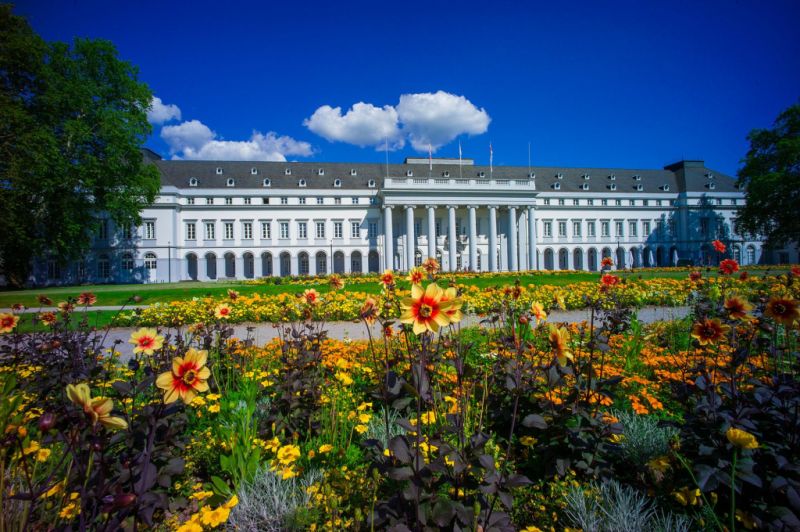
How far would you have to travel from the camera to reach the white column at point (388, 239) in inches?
1675

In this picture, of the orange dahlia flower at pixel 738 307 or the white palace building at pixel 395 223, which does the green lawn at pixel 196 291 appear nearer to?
the orange dahlia flower at pixel 738 307

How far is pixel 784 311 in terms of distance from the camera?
203 centimetres

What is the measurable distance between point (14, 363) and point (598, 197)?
60.4 metres

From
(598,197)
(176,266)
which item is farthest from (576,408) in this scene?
(598,197)

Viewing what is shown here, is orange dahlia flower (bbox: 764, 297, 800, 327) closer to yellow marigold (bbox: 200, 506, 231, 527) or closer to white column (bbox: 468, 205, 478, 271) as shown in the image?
yellow marigold (bbox: 200, 506, 231, 527)

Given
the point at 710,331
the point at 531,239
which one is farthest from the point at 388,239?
the point at 710,331

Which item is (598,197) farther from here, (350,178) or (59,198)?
(59,198)

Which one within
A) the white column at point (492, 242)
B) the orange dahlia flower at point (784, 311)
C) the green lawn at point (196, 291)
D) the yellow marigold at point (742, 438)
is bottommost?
the yellow marigold at point (742, 438)

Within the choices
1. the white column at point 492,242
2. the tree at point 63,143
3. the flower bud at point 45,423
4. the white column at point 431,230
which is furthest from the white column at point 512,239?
the flower bud at point 45,423

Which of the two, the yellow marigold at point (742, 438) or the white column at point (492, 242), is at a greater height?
the white column at point (492, 242)

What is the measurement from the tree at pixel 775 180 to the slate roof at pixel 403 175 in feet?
18.3

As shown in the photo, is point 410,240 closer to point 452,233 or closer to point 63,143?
point 452,233

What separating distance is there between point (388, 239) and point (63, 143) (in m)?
28.5

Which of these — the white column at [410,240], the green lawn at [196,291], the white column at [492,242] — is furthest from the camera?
the white column at [492,242]
